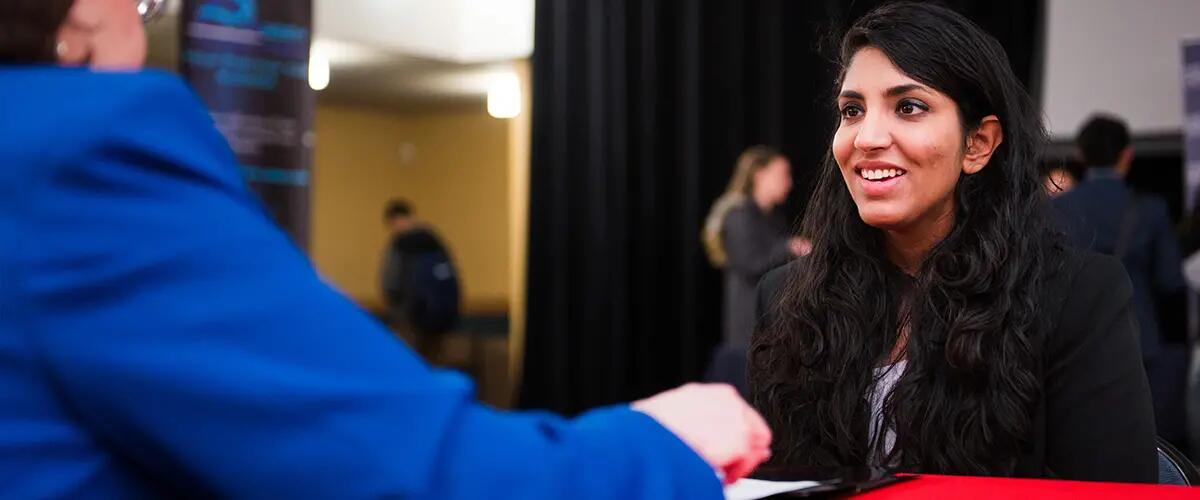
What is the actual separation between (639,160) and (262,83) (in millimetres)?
4117

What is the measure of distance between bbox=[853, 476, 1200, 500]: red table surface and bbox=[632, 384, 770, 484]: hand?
26cm

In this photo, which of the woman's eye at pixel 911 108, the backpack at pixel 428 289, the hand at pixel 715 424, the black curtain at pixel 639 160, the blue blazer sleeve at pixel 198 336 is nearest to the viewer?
the blue blazer sleeve at pixel 198 336

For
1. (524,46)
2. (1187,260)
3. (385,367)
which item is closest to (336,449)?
(385,367)

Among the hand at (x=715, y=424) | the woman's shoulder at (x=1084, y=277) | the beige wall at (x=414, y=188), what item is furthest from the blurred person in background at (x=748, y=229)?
the beige wall at (x=414, y=188)

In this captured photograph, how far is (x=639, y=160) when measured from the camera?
8250 mm

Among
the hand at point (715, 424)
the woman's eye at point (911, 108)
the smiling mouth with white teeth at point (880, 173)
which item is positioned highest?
the woman's eye at point (911, 108)

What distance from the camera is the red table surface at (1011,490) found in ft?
3.33

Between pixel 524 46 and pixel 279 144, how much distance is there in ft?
16.5

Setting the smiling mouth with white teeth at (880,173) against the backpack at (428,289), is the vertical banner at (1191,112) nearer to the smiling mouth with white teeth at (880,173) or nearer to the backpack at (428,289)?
the smiling mouth with white teeth at (880,173)

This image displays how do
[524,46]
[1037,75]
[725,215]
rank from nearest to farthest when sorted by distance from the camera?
[725,215]
[1037,75]
[524,46]

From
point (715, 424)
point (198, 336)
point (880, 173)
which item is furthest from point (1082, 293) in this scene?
point (198, 336)

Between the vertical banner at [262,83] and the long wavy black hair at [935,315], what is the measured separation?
9.77ft

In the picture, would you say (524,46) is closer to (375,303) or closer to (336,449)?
(375,303)

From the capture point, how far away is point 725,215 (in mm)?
5891
